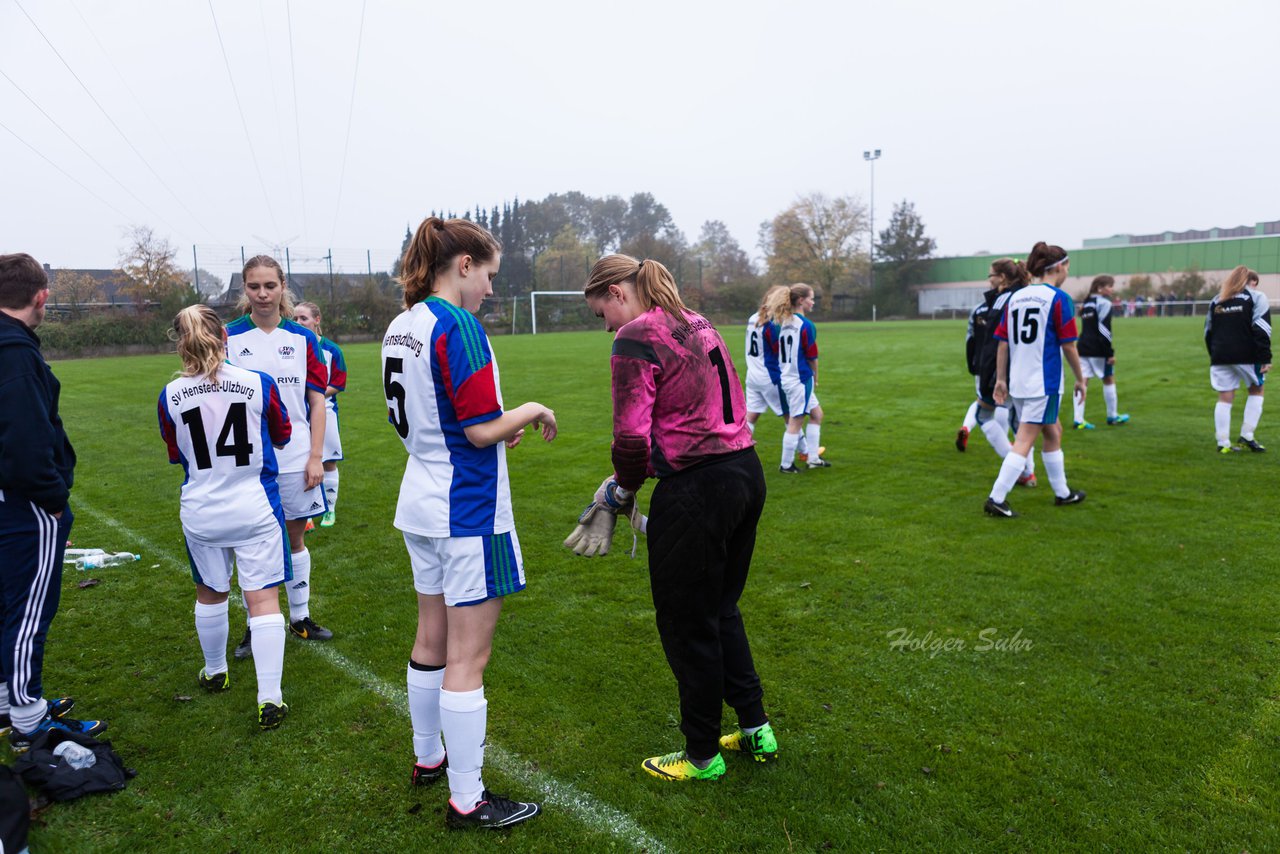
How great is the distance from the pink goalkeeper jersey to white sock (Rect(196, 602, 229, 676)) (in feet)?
7.65

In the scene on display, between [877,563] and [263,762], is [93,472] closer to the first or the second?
[263,762]

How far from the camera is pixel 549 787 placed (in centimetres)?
310

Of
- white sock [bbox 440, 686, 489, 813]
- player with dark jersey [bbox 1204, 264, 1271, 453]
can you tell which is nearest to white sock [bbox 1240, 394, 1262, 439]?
player with dark jersey [bbox 1204, 264, 1271, 453]

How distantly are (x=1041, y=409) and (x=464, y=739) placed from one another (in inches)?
223

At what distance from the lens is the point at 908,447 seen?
970 centimetres

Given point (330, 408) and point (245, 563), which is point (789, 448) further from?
point (245, 563)

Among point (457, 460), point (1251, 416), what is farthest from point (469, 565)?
point (1251, 416)

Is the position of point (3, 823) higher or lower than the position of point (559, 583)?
higher

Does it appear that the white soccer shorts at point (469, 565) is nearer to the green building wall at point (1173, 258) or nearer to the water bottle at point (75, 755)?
the water bottle at point (75, 755)

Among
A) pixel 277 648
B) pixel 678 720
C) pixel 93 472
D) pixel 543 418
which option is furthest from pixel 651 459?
pixel 93 472

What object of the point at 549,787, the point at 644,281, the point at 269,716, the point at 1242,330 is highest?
the point at 644,281

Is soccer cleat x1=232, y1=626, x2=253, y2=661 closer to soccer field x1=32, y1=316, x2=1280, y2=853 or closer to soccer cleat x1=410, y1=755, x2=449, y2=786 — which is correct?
soccer field x1=32, y1=316, x2=1280, y2=853

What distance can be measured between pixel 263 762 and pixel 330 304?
127ft

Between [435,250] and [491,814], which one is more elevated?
[435,250]
